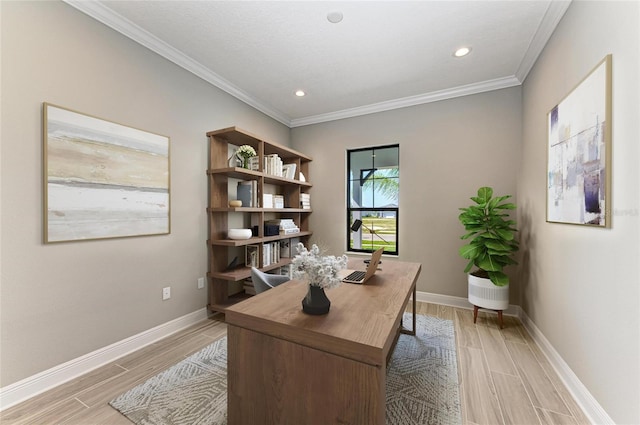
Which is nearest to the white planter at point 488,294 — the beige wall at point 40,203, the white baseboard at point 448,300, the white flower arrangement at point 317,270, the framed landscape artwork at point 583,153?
the white baseboard at point 448,300

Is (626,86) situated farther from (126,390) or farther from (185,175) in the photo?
(126,390)

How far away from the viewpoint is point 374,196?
12.4 feet

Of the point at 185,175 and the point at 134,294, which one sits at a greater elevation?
the point at 185,175

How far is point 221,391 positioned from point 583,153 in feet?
9.32

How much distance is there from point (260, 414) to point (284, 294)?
1.86 feet

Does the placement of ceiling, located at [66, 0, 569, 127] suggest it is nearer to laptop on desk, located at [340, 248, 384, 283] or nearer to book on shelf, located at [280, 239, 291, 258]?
laptop on desk, located at [340, 248, 384, 283]

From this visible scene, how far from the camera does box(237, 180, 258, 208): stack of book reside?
→ 2.97 m

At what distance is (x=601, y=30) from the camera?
1.42m

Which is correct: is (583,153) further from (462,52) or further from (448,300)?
(448,300)

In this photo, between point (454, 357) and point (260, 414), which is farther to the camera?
point (454, 357)

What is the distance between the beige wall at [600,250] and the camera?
3.89 feet

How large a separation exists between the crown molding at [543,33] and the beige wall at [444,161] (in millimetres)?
381

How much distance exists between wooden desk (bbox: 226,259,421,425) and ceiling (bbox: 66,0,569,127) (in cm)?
216

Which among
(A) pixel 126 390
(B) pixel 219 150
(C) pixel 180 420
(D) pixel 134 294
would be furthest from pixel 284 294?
(B) pixel 219 150
